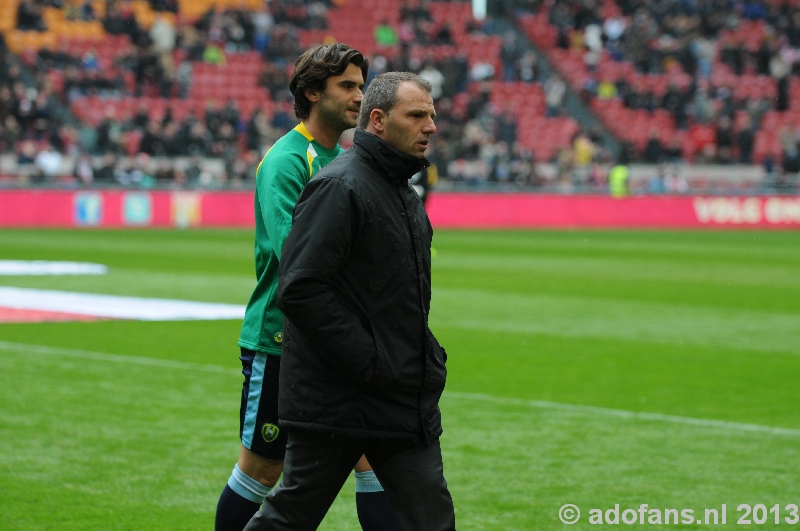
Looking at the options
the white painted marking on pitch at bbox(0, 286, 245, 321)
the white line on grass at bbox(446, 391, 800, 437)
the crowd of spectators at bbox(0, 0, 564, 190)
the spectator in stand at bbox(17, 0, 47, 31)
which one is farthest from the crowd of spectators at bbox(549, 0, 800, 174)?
the white line on grass at bbox(446, 391, 800, 437)

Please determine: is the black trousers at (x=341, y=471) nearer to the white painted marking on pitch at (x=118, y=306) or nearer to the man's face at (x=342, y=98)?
the man's face at (x=342, y=98)

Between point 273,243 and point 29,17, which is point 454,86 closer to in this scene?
point 29,17

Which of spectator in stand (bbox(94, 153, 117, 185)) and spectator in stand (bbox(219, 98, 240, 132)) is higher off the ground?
spectator in stand (bbox(219, 98, 240, 132))

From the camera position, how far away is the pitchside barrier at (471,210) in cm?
2970

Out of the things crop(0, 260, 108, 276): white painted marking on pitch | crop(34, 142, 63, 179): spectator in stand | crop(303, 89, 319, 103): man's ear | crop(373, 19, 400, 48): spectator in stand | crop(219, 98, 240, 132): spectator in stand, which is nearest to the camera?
crop(303, 89, 319, 103): man's ear

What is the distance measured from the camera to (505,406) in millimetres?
8648

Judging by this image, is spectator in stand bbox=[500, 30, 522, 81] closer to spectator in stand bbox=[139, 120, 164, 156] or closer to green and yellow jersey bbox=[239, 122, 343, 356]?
spectator in stand bbox=[139, 120, 164, 156]

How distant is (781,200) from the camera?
1373 inches

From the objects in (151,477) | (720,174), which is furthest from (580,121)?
(151,477)

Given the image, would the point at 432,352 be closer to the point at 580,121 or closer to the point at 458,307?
the point at 458,307

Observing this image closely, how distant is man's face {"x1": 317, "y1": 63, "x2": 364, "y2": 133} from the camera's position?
4469mm

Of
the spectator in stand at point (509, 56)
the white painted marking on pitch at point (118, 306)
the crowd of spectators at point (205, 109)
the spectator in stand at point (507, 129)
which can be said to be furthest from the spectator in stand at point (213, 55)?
the white painted marking on pitch at point (118, 306)

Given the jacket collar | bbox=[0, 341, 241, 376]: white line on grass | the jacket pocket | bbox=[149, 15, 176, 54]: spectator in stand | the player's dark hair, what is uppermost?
the player's dark hair

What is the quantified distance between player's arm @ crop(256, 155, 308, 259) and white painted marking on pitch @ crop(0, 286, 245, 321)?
9.17 m
